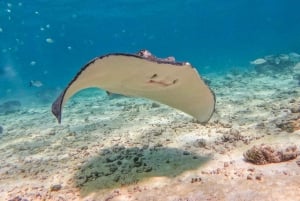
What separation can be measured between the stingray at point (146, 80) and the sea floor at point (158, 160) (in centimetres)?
91

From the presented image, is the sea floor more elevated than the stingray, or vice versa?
the stingray

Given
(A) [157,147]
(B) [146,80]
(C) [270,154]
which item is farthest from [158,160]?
(C) [270,154]

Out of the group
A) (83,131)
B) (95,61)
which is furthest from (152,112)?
(95,61)

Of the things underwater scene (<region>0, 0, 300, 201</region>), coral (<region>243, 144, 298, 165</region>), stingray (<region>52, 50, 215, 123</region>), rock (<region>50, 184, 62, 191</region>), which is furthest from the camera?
rock (<region>50, 184, 62, 191</region>)

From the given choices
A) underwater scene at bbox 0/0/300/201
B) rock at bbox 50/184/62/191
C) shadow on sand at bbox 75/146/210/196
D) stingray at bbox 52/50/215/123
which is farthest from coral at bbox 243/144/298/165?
rock at bbox 50/184/62/191

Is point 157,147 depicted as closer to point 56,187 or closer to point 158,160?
point 158,160

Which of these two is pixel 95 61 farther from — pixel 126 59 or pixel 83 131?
pixel 83 131

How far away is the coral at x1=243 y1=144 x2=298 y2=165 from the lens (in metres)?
3.89

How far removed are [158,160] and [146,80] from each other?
1.42 m

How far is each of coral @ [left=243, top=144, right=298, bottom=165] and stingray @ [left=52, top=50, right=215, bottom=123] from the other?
852 mm

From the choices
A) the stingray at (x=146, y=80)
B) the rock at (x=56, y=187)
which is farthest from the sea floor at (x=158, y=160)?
the stingray at (x=146, y=80)

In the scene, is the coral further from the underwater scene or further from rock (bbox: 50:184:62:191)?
rock (bbox: 50:184:62:191)

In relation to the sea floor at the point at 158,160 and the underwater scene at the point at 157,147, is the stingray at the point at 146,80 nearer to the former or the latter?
the underwater scene at the point at 157,147

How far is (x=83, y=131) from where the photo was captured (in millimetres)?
7098
